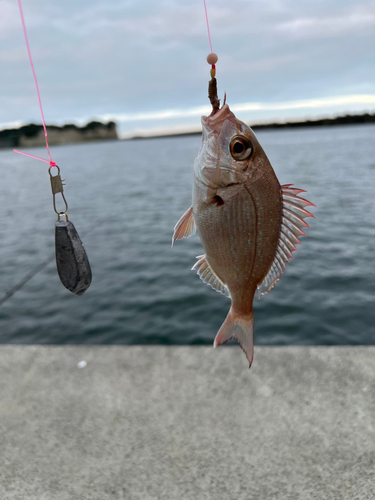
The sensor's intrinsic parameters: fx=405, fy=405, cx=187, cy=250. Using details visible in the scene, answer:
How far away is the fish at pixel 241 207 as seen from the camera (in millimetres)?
1795

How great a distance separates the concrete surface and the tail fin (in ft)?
5.24

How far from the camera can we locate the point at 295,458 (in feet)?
10.6

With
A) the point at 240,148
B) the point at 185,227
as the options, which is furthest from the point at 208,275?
the point at 240,148

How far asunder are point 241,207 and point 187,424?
254 cm

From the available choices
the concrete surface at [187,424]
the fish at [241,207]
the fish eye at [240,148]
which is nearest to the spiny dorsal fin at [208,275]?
the fish at [241,207]

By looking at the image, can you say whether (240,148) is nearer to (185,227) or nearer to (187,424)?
(185,227)

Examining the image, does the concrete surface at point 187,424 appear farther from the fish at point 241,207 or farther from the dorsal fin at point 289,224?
the dorsal fin at point 289,224

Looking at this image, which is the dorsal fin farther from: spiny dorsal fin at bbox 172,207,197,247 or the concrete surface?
the concrete surface

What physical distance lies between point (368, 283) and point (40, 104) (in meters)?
7.57

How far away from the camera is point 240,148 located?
180 centimetres

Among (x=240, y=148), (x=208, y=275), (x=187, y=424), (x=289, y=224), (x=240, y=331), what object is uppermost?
(x=240, y=148)

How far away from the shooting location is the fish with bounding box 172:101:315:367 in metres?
1.79

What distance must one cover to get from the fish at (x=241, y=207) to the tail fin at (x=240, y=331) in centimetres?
7

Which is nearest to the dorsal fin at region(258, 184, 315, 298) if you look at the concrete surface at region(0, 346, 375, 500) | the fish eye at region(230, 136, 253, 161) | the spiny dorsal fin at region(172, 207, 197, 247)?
the fish eye at region(230, 136, 253, 161)
